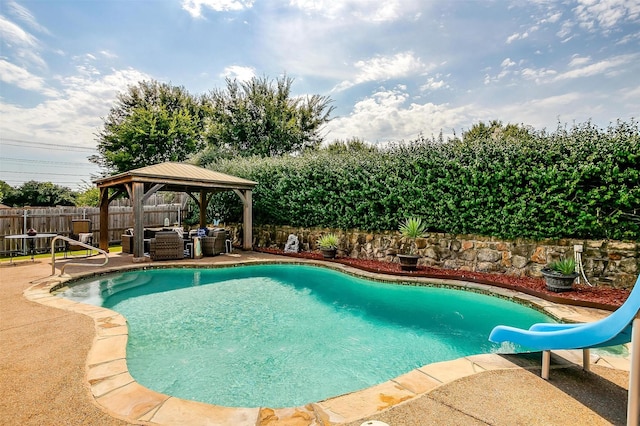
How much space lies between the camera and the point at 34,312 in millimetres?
5059

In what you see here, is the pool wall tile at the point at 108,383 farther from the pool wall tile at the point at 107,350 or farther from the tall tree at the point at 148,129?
the tall tree at the point at 148,129

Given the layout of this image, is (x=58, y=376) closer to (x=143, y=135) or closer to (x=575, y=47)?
(x=575, y=47)

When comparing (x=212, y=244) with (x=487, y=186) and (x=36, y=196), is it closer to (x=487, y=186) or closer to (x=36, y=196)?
(x=487, y=186)

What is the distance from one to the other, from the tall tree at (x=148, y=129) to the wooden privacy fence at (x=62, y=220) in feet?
30.1

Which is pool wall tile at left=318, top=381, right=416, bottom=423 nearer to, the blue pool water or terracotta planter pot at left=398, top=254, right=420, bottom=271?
the blue pool water

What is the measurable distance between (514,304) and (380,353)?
3379 mm

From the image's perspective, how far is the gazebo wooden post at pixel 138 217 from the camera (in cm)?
978

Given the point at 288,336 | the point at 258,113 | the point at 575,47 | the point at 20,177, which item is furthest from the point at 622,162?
the point at 20,177

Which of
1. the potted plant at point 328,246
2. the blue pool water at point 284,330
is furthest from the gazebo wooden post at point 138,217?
the potted plant at point 328,246

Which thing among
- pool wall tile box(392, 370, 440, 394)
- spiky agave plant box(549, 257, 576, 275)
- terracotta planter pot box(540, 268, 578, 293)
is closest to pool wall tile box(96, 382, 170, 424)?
pool wall tile box(392, 370, 440, 394)

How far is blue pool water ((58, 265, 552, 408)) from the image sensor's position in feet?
11.8

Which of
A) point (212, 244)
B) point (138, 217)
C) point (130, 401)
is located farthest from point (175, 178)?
point (130, 401)

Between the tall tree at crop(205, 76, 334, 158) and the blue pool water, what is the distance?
623 inches

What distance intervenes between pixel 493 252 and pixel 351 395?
22.4ft
